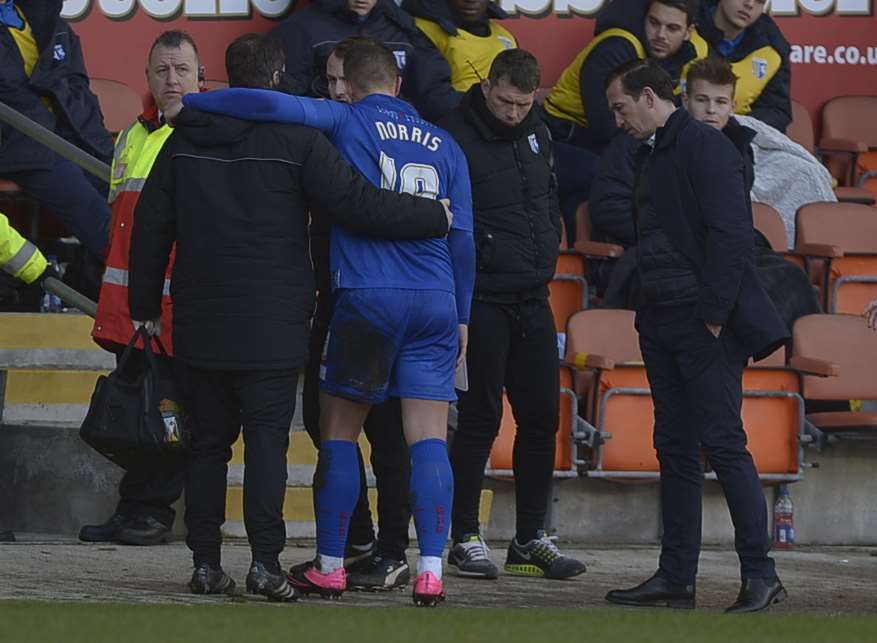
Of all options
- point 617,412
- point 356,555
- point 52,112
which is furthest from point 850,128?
point 356,555

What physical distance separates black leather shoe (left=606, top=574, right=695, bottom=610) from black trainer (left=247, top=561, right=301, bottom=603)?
1113mm

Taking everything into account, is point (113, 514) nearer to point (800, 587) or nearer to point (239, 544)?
point (239, 544)

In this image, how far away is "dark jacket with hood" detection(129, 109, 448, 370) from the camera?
5574 mm

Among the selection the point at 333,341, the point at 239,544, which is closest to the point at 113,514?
the point at 239,544

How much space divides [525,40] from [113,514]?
4.53 meters

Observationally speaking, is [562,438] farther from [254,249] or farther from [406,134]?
[254,249]

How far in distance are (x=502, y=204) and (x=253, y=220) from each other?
1.33 m

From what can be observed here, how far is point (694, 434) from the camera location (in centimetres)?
606

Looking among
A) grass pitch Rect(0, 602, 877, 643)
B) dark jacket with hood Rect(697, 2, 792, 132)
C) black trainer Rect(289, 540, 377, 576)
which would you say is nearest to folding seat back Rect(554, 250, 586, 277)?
dark jacket with hood Rect(697, 2, 792, 132)

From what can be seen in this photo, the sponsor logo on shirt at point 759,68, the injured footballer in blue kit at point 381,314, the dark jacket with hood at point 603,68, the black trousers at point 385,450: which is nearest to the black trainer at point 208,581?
the injured footballer in blue kit at point 381,314

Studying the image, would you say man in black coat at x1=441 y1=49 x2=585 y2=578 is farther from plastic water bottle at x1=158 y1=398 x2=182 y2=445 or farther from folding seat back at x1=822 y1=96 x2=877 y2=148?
folding seat back at x1=822 y1=96 x2=877 y2=148

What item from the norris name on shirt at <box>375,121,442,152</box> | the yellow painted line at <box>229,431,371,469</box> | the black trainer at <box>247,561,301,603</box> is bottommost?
the black trainer at <box>247,561,301,603</box>

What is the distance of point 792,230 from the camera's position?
32.2 feet

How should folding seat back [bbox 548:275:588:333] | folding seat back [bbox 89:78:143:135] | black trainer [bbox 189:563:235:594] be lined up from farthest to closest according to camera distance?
folding seat back [bbox 89:78:143:135]
folding seat back [bbox 548:275:588:333]
black trainer [bbox 189:563:235:594]
